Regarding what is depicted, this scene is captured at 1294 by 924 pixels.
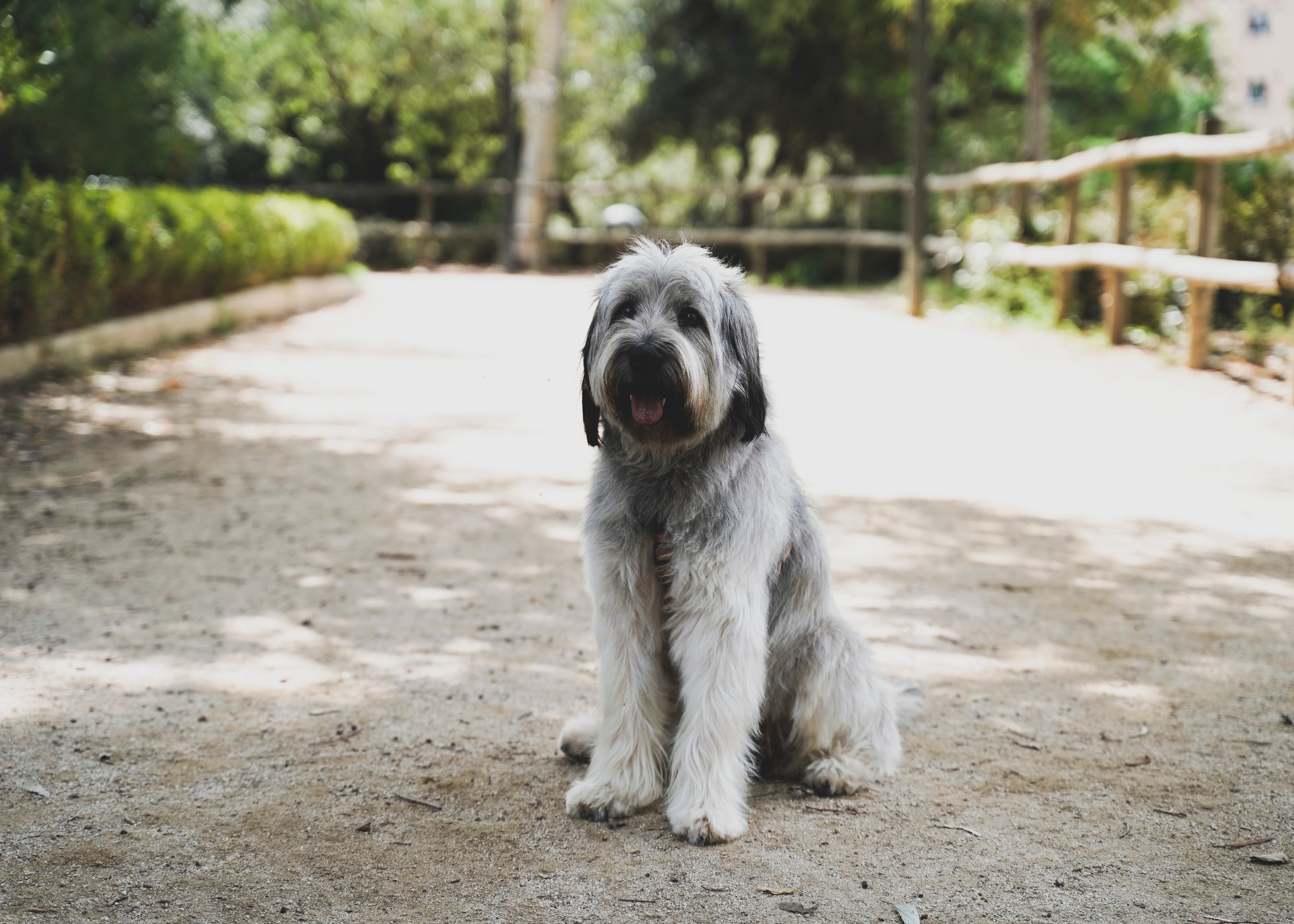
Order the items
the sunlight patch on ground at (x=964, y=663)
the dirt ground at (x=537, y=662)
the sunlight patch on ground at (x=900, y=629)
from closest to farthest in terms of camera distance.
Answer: the dirt ground at (x=537, y=662)
the sunlight patch on ground at (x=964, y=663)
the sunlight patch on ground at (x=900, y=629)

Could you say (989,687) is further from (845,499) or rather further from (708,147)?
(708,147)

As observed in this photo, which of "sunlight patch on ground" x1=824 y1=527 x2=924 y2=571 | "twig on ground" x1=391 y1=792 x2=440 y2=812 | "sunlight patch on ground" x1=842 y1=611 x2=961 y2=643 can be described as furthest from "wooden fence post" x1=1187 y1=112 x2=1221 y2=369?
"twig on ground" x1=391 y1=792 x2=440 y2=812

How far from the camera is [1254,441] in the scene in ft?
25.9

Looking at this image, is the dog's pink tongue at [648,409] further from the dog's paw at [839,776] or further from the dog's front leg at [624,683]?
the dog's paw at [839,776]

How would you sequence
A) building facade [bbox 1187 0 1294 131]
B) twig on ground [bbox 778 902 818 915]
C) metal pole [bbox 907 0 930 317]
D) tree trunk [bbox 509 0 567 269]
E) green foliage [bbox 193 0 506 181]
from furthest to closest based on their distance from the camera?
building facade [bbox 1187 0 1294 131] → green foliage [bbox 193 0 506 181] → tree trunk [bbox 509 0 567 269] → metal pole [bbox 907 0 930 317] → twig on ground [bbox 778 902 818 915]

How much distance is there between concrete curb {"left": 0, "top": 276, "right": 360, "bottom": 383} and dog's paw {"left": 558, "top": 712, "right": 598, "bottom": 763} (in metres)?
7.21

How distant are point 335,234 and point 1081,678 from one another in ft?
50.5

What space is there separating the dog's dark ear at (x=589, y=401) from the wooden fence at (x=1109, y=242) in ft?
1.32

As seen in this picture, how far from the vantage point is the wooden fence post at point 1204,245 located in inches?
391

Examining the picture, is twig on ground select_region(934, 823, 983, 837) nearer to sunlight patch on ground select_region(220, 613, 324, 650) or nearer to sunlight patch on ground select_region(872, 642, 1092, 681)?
sunlight patch on ground select_region(872, 642, 1092, 681)

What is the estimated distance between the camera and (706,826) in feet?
10.1

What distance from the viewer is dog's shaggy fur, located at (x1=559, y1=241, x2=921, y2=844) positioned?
10.1 ft

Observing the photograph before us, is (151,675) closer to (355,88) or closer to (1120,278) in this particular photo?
(1120,278)

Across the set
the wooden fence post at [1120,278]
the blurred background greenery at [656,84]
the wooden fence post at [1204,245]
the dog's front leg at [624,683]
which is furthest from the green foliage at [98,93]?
the wooden fence post at [1120,278]
